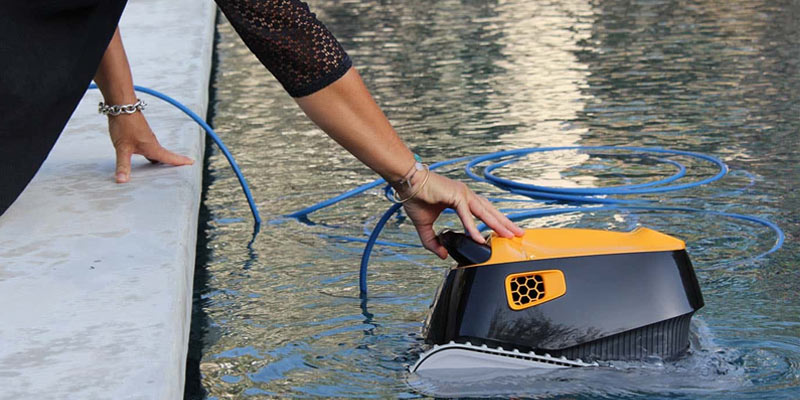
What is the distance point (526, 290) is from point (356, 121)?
556 mm

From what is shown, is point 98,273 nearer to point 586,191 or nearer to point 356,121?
point 356,121

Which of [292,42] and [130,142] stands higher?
[292,42]

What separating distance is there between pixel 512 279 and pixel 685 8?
25.2 feet

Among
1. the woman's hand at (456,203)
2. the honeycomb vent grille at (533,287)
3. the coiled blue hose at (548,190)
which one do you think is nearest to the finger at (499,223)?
the woman's hand at (456,203)

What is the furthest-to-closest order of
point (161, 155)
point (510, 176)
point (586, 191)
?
1. point (510, 176)
2. point (586, 191)
3. point (161, 155)

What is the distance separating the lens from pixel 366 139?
250 cm

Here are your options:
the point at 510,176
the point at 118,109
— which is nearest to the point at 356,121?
the point at 118,109

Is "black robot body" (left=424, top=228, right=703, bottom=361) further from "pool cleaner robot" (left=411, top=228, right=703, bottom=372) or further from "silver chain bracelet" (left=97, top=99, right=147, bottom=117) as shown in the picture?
"silver chain bracelet" (left=97, top=99, right=147, bottom=117)

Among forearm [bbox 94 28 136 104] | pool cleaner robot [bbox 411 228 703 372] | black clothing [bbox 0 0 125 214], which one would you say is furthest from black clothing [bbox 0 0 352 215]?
pool cleaner robot [bbox 411 228 703 372]

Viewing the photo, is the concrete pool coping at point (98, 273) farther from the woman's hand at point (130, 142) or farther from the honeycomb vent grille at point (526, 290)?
the honeycomb vent grille at point (526, 290)

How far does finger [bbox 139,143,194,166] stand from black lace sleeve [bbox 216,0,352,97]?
131cm

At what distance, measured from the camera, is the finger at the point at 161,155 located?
3705 millimetres

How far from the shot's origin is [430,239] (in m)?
2.73

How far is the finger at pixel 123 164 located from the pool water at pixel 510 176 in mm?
415
